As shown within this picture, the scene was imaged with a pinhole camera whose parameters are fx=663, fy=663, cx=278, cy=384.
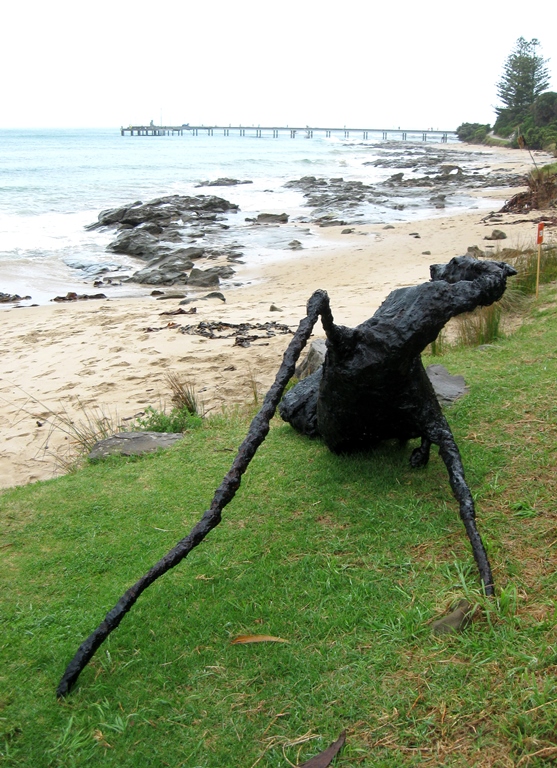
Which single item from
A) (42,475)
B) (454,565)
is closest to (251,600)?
(454,565)

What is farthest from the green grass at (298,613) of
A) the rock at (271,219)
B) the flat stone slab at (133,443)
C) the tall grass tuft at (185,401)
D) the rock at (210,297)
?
the rock at (271,219)

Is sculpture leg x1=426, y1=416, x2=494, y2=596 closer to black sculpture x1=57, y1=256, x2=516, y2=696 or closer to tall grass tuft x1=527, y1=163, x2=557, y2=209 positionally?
black sculpture x1=57, y1=256, x2=516, y2=696

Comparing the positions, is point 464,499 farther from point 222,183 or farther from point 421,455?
point 222,183

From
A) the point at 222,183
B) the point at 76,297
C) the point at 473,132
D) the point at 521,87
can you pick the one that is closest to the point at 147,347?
the point at 76,297

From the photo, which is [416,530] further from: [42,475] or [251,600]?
[42,475]

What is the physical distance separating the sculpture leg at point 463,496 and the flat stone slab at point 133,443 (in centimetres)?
241

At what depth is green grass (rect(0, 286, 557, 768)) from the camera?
2.33 m

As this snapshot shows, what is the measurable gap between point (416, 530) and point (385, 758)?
52.4 inches

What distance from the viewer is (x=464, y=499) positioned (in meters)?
3.13

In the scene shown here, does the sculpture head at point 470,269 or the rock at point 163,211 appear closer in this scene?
the sculpture head at point 470,269

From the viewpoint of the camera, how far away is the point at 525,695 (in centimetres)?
226

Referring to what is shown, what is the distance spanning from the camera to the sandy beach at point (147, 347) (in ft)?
22.6

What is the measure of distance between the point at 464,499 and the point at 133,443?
9.77ft

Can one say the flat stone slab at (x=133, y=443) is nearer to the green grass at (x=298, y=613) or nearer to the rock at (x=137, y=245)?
the green grass at (x=298, y=613)
